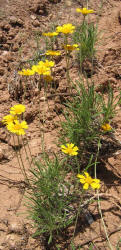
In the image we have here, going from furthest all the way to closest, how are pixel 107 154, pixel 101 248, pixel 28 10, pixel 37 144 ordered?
pixel 28 10
pixel 37 144
pixel 107 154
pixel 101 248

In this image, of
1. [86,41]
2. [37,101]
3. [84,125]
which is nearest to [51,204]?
[84,125]

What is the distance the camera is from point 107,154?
91.7 inches

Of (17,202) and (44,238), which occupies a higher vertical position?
(17,202)

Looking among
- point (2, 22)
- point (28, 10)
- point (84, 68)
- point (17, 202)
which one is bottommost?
point (17, 202)

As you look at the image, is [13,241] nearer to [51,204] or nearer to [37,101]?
[51,204]

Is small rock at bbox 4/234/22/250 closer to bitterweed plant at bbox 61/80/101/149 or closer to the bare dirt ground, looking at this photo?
the bare dirt ground

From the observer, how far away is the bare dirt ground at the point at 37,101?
192 centimetres

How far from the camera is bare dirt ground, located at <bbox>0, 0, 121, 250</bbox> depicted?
1917mm

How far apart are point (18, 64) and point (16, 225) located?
189 cm

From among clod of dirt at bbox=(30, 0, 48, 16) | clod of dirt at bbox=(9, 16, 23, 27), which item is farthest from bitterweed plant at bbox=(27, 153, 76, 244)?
clod of dirt at bbox=(30, 0, 48, 16)

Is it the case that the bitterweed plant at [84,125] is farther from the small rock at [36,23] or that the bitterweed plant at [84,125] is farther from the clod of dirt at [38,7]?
the clod of dirt at [38,7]

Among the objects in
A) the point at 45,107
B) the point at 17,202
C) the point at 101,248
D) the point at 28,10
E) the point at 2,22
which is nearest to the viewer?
the point at 101,248

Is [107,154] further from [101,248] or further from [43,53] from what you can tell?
[43,53]

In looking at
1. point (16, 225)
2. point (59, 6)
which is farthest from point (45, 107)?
point (59, 6)
